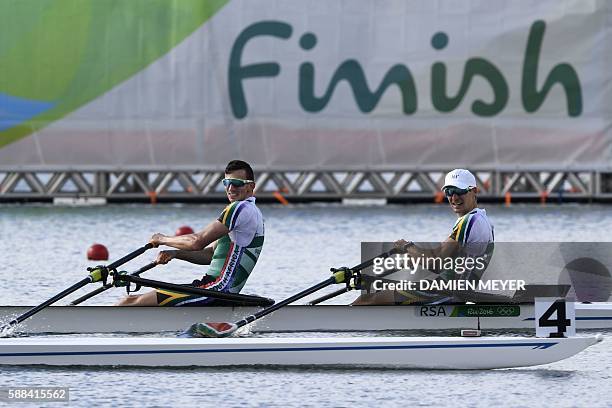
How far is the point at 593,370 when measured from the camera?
61.6 ft

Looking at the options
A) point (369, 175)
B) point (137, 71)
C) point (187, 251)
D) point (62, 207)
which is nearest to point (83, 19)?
point (137, 71)

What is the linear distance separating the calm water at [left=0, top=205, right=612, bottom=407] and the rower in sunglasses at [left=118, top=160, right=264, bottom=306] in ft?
6.16

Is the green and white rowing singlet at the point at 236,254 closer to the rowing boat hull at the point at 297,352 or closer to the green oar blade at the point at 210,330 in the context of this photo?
the green oar blade at the point at 210,330

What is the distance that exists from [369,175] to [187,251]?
32.9 metres

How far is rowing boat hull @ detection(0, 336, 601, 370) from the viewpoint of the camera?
59.2 ft

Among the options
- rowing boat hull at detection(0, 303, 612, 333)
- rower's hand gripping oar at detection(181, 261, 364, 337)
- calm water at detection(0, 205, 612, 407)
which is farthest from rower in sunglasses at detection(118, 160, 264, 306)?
calm water at detection(0, 205, 612, 407)

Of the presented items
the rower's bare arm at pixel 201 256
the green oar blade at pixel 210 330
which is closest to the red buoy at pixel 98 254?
the rower's bare arm at pixel 201 256

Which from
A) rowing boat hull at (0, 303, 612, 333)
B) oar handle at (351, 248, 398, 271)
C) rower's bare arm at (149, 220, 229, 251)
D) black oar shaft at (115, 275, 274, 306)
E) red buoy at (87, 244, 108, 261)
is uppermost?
red buoy at (87, 244, 108, 261)

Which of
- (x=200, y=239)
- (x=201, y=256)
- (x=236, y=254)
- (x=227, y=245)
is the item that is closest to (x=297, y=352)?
(x=200, y=239)

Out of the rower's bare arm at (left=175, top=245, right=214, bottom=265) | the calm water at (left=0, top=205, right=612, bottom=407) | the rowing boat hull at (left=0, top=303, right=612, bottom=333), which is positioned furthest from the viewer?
the rower's bare arm at (left=175, top=245, right=214, bottom=265)

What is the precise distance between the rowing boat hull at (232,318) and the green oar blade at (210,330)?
2.88 ft

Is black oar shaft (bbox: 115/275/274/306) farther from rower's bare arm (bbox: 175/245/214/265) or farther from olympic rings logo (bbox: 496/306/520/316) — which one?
olympic rings logo (bbox: 496/306/520/316)

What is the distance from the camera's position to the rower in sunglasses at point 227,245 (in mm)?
19688

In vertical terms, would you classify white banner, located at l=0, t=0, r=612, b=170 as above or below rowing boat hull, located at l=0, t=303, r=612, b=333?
above
